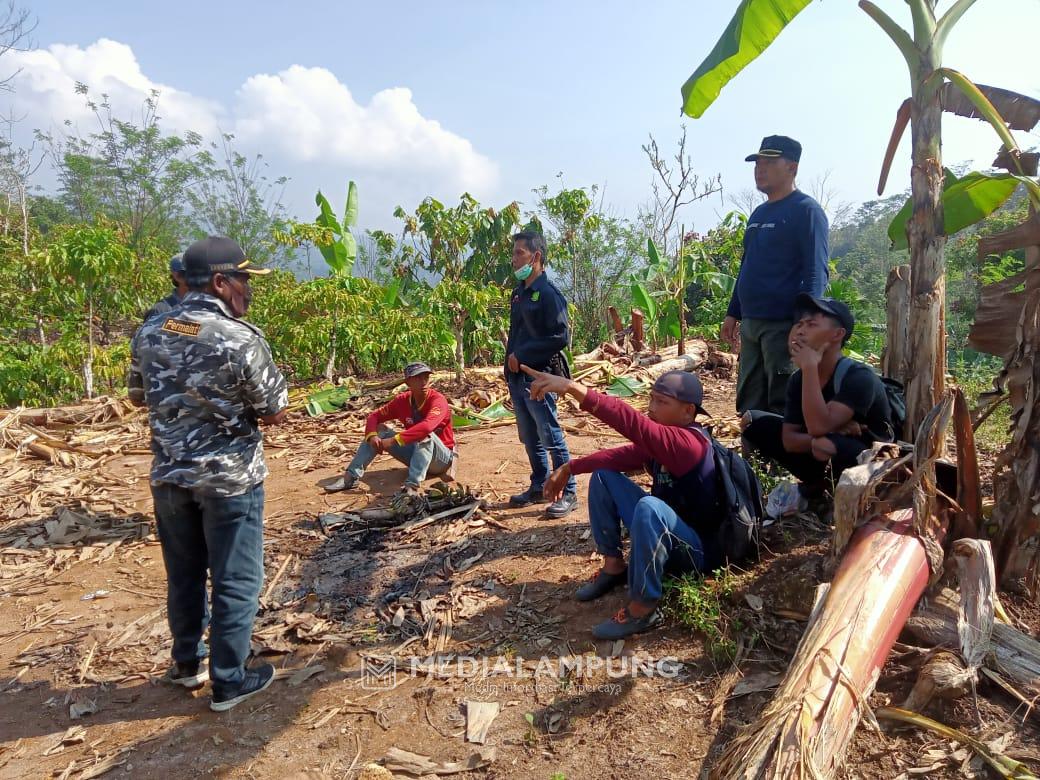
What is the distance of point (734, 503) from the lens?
9.85 ft

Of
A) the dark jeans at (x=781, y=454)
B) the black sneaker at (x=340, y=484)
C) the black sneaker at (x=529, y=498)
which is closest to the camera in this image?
the dark jeans at (x=781, y=454)

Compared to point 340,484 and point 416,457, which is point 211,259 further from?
point 340,484

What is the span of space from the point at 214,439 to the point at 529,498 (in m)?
2.65

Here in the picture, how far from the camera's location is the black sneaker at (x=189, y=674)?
115 inches

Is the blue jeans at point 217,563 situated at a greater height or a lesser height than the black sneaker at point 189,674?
greater

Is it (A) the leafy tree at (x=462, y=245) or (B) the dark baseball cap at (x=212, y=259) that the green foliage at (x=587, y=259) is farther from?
(B) the dark baseball cap at (x=212, y=259)

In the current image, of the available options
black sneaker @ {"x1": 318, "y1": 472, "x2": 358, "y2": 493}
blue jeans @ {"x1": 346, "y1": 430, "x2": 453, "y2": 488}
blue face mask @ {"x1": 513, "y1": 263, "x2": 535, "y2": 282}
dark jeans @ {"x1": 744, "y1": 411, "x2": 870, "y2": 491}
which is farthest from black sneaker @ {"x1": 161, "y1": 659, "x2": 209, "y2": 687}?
dark jeans @ {"x1": 744, "y1": 411, "x2": 870, "y2": 491}

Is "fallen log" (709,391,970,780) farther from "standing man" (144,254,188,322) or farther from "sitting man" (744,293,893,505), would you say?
"standing man" (144,254,188,322)

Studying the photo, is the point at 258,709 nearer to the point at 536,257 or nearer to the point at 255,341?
the point at 255,341

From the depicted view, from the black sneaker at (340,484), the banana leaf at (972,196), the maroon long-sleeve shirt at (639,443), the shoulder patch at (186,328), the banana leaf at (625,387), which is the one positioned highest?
the banana leaf at (972,196)

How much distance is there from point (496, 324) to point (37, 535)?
6943 mm

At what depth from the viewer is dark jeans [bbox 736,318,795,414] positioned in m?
3.96

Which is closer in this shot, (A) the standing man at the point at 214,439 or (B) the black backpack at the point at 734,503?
(A) the standing man at the point at 214,439

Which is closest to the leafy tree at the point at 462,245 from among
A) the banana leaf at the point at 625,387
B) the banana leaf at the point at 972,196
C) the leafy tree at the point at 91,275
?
the banana leaf at the point at 625,387
